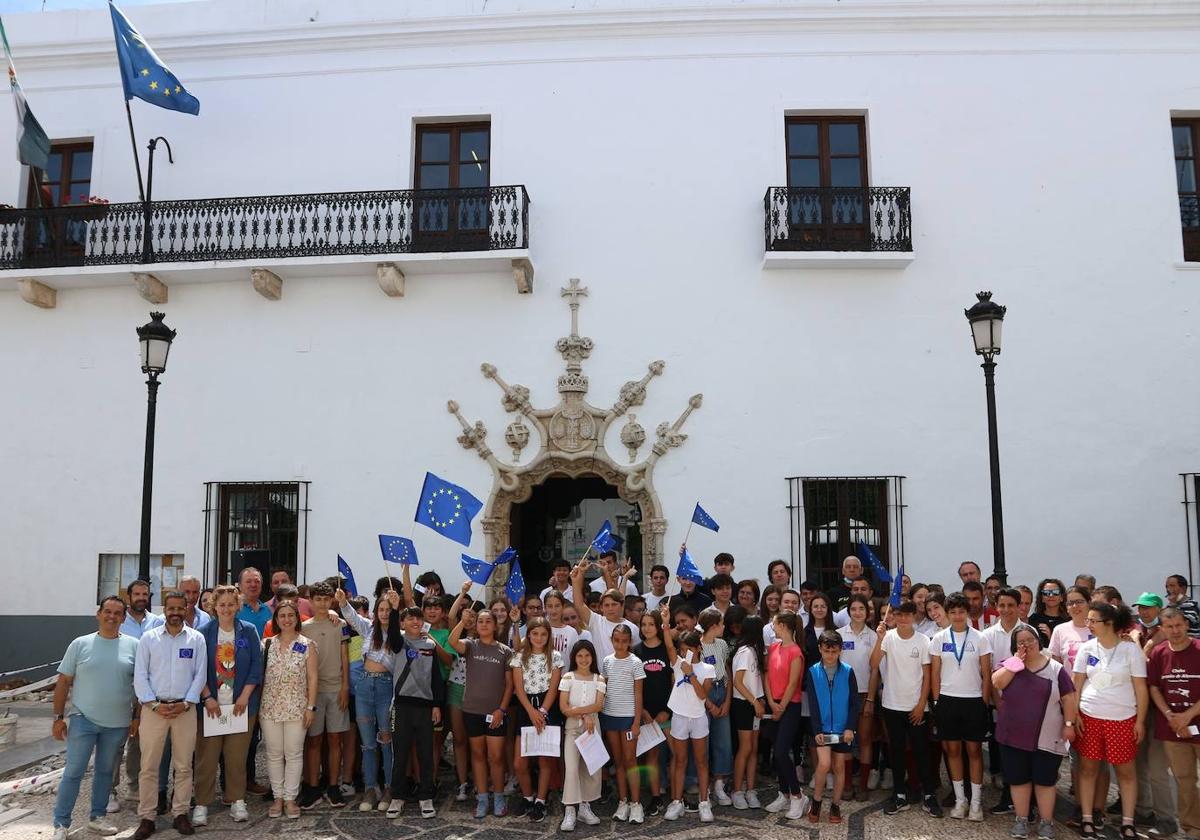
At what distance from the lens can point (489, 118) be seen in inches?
475

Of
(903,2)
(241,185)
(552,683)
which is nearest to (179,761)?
(552,683)

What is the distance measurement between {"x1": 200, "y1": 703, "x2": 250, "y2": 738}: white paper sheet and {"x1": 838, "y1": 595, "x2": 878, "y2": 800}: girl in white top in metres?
4.44

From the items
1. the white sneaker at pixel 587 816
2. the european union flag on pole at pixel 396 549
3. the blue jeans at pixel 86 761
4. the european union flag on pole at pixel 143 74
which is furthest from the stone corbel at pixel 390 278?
the white sneaker at pixel 587 816

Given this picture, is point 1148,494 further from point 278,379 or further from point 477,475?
point 278,379

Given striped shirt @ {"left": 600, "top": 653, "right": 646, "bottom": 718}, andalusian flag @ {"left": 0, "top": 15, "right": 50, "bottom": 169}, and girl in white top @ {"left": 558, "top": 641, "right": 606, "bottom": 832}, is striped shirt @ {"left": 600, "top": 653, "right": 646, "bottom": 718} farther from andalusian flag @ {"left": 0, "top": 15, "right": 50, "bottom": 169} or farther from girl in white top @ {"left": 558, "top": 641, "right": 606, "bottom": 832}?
andalusian flag @ {"left": 0, "top": 15, "right": 50, "bottom": 169}

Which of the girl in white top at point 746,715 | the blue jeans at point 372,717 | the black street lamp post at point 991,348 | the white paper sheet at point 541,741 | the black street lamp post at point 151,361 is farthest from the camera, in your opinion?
the black street lamp post at point 151,361

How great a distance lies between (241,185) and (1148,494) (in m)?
12.4

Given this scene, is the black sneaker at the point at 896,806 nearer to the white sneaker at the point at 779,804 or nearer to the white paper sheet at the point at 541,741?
the white sneaker at the point at 779,804

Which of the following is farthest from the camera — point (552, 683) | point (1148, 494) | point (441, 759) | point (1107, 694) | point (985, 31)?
point (985, 31)

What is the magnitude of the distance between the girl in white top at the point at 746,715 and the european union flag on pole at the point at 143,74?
9.89 metres

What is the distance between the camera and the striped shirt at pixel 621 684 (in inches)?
254

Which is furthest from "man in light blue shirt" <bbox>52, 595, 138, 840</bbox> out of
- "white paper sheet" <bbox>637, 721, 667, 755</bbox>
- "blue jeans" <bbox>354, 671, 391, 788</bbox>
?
"white paper sheet" <bbox>637, 721, 667, 755</bbox>

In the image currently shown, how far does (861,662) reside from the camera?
6.87m

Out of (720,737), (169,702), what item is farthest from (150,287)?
(720,737)
